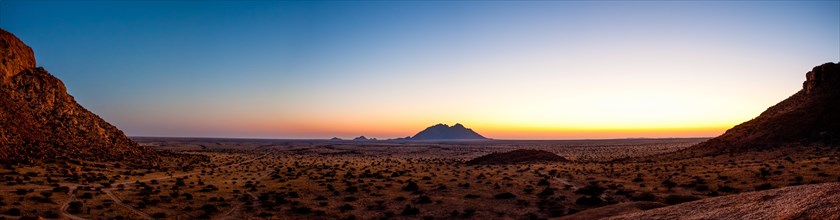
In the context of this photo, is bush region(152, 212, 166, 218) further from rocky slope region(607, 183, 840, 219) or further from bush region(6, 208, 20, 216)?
rocky slope region(607, 183, 840, 219)

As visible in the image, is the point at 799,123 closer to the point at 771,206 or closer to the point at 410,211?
the point at 410,211

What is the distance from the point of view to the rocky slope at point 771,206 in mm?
7938

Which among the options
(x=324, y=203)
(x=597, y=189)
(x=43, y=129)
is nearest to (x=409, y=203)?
(x=324, y=203)

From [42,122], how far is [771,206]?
68803mm

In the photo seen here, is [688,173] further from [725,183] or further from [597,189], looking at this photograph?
[597,189]

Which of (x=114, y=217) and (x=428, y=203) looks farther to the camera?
(x=428, y=203)

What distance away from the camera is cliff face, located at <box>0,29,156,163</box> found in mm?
47469

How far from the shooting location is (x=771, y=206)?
9.16m

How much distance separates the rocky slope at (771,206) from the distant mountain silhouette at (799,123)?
48.7 m

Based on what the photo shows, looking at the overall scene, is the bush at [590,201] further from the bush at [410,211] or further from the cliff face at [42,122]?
the cliff face at [42,122]

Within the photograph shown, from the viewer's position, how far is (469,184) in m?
37.4

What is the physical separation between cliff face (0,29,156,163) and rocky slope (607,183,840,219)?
55.9 metres

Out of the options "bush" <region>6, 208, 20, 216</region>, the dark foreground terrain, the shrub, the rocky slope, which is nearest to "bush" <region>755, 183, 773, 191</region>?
the dark foreground terrain

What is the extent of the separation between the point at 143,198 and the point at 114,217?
19.1 feet
